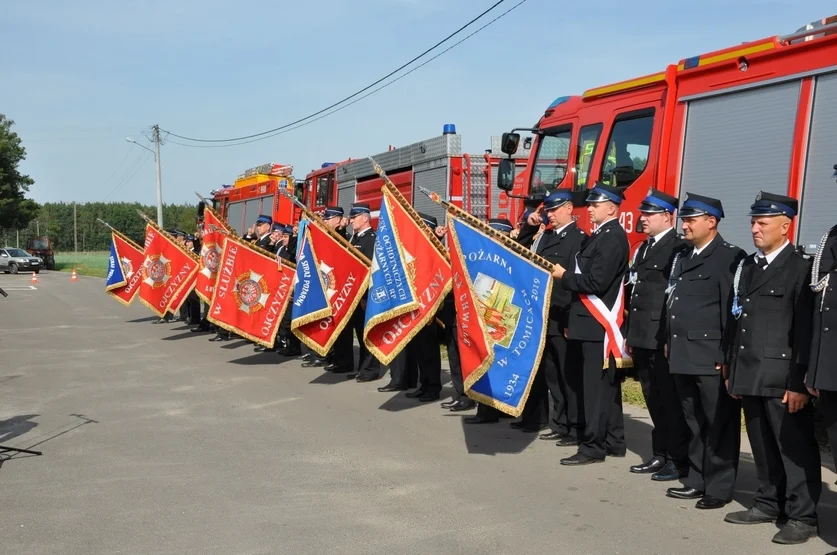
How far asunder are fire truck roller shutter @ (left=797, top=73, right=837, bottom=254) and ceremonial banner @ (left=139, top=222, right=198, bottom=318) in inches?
413

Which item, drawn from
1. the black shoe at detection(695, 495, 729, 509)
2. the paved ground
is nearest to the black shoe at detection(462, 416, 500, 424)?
the paved ground

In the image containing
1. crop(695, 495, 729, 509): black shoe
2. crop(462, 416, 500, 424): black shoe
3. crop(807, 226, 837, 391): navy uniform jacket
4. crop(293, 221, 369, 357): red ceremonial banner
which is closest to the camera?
crop(807, 226, 837, 391): navy uniform jacket

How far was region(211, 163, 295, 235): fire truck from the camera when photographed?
73.5 feet

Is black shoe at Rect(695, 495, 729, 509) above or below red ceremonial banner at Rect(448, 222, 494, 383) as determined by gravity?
below

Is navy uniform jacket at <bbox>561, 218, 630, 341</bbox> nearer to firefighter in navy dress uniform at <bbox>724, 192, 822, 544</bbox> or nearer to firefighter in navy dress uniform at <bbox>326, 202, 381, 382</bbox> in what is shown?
firefighter in navy dress uniform at <bbox>724, 192, 822, 544</bbox>

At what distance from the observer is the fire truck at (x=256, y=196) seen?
882 inches

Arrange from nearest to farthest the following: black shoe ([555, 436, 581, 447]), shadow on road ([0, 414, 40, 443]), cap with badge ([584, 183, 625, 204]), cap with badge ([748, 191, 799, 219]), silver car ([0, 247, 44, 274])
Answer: cap with badge ([748, 191, 799, 219]) → cap with badge ([584, 183, 625, 204]) → black shoe ([555, 436, 581, 447]) → shadow on road ([0, 414, 40, 443]) → silver car ([0, 247, 44, 274])

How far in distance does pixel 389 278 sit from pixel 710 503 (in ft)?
12.2

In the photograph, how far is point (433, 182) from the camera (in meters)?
14.5

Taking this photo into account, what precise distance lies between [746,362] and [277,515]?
2802 mm

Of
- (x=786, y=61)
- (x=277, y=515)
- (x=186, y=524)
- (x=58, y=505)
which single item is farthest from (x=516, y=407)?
(x=786, y=61)

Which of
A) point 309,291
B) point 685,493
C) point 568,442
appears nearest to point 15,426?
point 309,291

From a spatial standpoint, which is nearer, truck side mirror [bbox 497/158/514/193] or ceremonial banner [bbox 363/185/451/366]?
ceremonial banner [bbox 363/185/451/366]

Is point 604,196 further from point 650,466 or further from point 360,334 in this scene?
point 360,334
